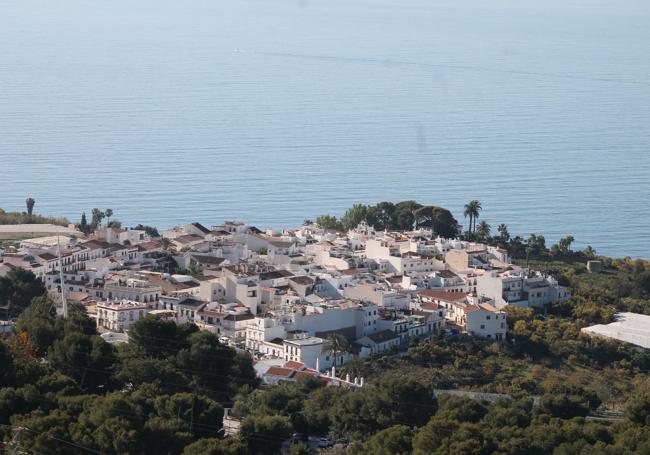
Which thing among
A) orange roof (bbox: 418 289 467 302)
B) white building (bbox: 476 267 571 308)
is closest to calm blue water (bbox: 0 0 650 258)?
white building (bbox: 476 267 571 308)

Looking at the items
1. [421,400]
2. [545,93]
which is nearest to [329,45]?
[545,93]

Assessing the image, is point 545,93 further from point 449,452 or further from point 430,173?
point 449,452

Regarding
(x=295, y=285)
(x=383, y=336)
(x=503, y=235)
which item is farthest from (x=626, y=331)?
(x=503, y=235)

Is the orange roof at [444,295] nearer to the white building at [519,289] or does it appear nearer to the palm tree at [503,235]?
the white building at [519,289]

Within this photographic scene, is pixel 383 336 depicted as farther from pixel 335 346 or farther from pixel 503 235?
pixel 503 235

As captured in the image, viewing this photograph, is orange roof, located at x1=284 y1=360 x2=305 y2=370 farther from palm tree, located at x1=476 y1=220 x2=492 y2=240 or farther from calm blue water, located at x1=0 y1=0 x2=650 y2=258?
calm blue water, located at x1=0 y1=0 x2=650 y2=258

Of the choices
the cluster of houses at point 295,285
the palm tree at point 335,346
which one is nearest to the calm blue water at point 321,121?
the cluster of houses at point 295,285
